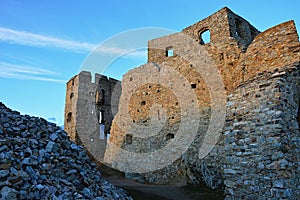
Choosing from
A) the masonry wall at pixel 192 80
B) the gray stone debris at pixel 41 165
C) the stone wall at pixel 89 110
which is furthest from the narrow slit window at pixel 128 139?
the gray stone debris at pixel 41 165

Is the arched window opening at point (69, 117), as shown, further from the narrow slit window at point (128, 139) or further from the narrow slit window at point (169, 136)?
the narrow slit window at point (169, 136)

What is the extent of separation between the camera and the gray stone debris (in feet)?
13.0

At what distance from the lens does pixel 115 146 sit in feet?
49.8

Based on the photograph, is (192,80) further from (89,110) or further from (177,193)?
(89,110)

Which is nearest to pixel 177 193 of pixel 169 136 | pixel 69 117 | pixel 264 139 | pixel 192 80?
pixel 169 136

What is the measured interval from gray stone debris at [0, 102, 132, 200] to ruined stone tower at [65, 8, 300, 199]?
3329 mm

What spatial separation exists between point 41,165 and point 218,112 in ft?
27.1

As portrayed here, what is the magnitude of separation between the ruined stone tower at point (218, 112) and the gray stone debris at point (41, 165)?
3329 mm

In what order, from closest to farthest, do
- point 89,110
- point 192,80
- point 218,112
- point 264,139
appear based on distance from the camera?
point 264,139, point 218,112, point 192,80, point 89,110

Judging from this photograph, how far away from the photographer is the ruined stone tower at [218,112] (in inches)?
195

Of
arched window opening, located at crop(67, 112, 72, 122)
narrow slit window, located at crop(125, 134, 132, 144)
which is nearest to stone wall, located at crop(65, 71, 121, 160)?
arched window opening, located at crop(67, 112, 72, 122)

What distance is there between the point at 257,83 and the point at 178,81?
763cm

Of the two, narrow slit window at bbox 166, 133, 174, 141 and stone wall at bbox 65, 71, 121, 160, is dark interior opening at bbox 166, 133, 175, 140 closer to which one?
narrow slit window at bbox 166, 133, 174, 141

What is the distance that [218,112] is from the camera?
35.5ft
